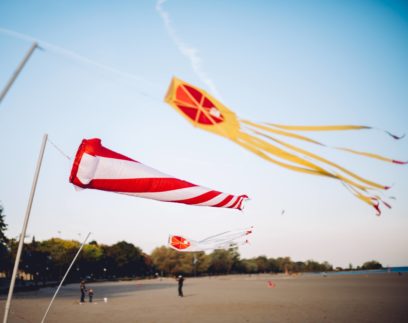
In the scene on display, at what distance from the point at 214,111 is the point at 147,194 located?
80.7 inches

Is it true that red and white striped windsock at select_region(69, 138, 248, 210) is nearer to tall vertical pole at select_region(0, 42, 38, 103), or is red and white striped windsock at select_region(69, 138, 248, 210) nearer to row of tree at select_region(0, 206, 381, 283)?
tall vertical pole at select_region(0, 42, 38, 103)

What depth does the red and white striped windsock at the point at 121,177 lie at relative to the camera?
153 inches

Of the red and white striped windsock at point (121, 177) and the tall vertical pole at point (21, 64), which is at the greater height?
the tall vertical pole at point (21, 64)

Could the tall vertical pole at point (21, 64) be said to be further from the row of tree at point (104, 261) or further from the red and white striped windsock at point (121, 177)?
the row of tree at point (104, 261)

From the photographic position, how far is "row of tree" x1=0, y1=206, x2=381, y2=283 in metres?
61.2

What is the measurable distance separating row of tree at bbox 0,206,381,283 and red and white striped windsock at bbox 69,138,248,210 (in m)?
44.8

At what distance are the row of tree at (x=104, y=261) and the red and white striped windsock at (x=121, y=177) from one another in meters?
44.8

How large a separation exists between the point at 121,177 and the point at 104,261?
9239 cm

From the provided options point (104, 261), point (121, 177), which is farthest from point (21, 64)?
point (104, 261)

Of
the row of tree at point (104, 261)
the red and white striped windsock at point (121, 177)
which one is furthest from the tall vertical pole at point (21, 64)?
the row of tree at point (104, 261)

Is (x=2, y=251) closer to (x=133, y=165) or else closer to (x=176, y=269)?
(x=133, y=165)

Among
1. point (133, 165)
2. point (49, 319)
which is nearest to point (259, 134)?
point (133, 165)

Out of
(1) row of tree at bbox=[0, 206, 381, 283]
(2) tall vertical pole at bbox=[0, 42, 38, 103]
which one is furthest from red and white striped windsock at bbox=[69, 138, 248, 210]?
(1) row of tree at bbox=[0, 206, 381, 283]

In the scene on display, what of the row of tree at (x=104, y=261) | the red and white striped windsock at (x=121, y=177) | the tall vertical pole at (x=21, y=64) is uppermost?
the tall vertical pole at (x=21, y=64)
